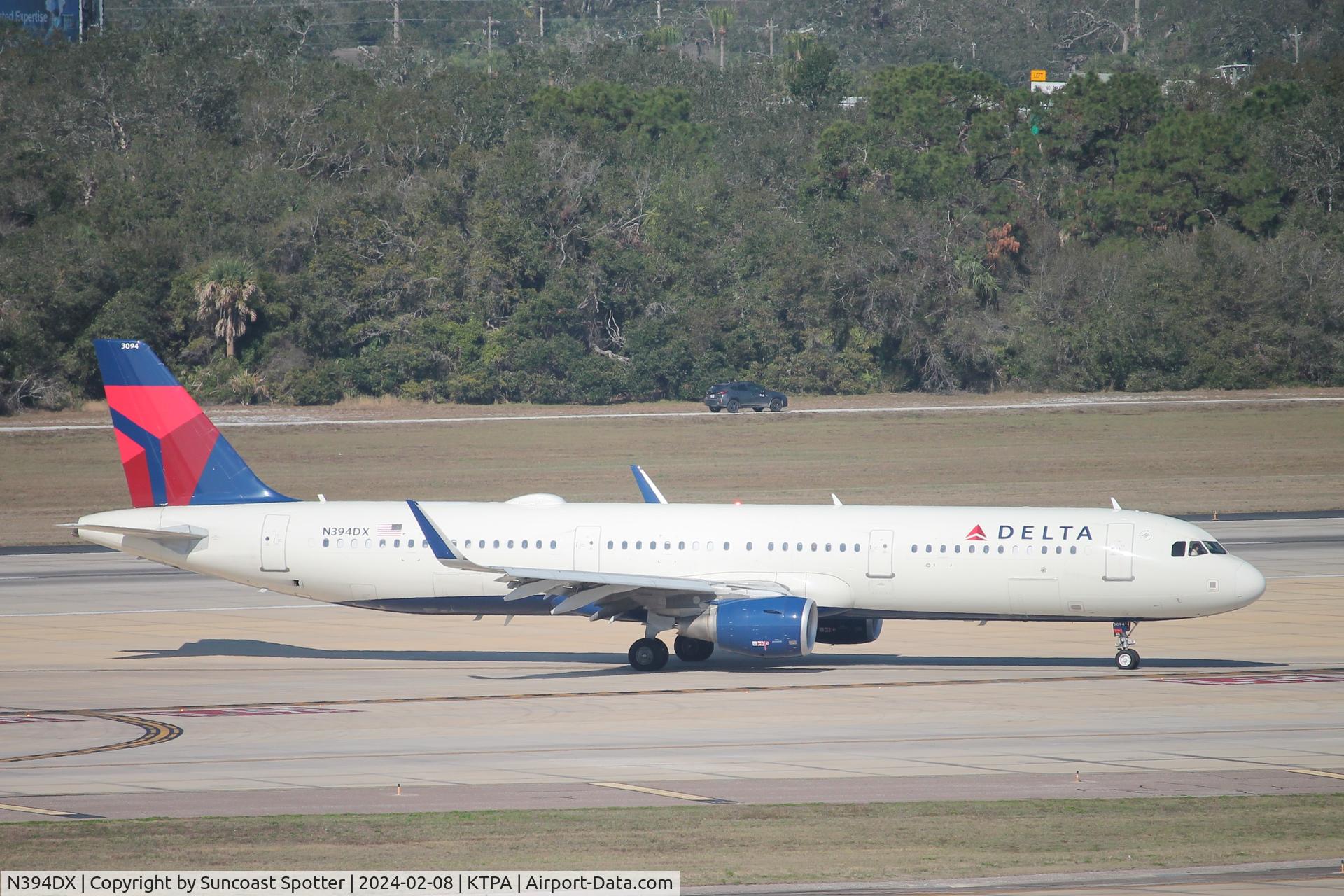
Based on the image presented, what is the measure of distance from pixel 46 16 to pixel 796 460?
98.2 metres

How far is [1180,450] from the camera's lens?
8688 cm

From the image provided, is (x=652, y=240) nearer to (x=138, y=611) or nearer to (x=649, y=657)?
(x=138, y=611)

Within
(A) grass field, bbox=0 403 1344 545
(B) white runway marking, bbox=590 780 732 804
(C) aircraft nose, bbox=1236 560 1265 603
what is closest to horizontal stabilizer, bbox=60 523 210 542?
(B) white runway marking, bbox=590 780 732 804

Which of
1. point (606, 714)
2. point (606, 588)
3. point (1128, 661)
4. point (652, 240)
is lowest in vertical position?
point (606, 714)

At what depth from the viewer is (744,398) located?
100750mm

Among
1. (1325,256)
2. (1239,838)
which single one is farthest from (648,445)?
(1239,838)

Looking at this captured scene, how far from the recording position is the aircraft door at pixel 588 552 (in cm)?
3684

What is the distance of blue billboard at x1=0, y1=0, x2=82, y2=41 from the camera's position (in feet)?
475

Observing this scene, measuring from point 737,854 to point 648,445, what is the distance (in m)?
68.7

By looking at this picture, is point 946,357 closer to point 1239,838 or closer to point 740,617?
point 740,617

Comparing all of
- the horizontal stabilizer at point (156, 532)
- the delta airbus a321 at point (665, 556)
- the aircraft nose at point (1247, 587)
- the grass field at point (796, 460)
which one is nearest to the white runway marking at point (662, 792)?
the delta airbus a321 at point (665, 556)

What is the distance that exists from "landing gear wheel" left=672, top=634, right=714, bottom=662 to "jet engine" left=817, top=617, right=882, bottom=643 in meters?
2.58

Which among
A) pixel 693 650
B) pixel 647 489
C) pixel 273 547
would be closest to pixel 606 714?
pixel 693 650

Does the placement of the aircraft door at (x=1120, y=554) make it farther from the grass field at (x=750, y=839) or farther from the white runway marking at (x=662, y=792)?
the white runway marking at (x=662, y=792)
